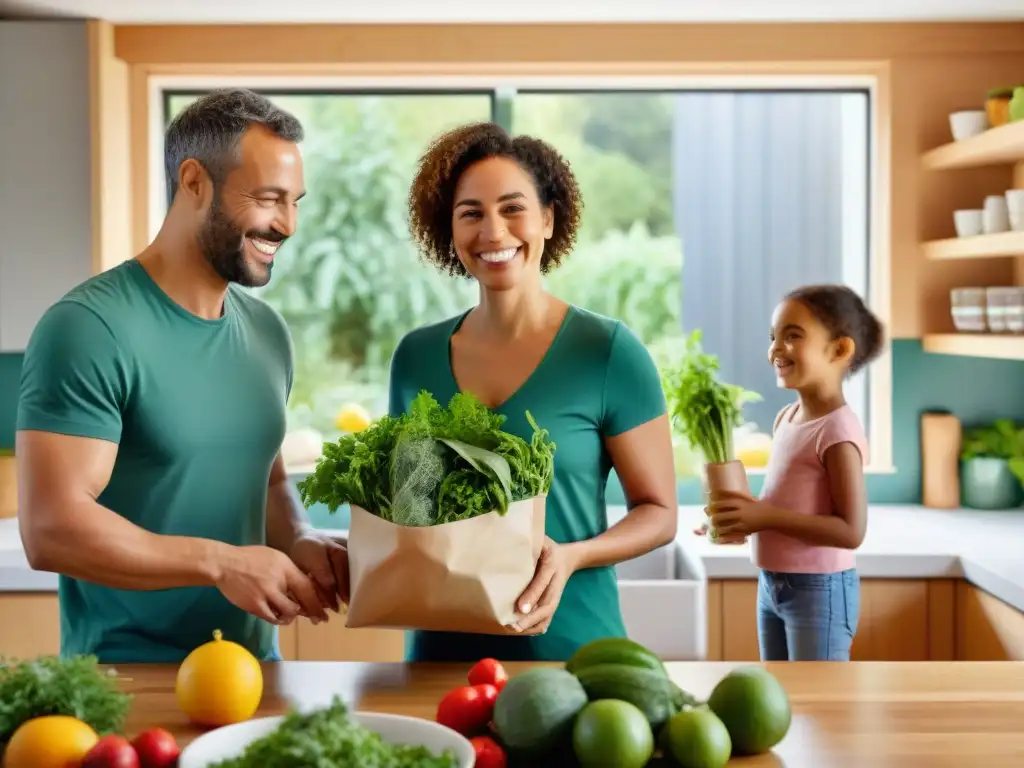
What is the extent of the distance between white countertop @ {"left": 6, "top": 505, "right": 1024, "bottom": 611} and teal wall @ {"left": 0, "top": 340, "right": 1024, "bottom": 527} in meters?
0.37

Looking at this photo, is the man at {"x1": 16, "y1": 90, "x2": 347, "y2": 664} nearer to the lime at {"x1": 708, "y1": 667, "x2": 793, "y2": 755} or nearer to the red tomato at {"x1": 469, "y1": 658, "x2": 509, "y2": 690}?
the red tomato at {"x1": 469, "y1": 658, "x2": 509, "y2": 690}

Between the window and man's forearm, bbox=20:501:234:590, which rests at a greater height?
the window

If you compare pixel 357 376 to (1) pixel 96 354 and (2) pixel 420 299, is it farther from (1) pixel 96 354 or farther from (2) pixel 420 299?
(1) pixel 96 354

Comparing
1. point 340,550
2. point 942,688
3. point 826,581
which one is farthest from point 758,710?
point 826,581

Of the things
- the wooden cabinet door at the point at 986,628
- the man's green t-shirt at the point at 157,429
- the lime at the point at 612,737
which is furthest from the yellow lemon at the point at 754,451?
the lime at the point at 612,737

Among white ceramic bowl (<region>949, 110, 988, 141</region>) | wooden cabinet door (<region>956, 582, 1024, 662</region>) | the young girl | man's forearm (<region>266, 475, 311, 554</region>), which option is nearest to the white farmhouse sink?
the young girl

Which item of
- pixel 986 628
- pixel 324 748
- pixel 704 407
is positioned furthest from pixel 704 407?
pixel 324 748

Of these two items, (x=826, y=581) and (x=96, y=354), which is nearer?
(x=96, y=354)

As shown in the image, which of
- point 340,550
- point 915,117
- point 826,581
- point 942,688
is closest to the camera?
point 942,688

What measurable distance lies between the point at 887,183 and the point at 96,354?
8.22 feet

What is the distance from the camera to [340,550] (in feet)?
5.58

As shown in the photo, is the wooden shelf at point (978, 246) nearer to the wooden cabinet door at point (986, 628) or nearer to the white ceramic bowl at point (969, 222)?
the white ceramic bowl at point (969, 222)

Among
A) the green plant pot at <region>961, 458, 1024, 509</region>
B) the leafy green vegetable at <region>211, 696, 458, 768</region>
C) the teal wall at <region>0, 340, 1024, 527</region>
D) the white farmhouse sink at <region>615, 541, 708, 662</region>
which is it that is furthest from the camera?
the teal wall at <region>0, 340, 1024, 527</region>

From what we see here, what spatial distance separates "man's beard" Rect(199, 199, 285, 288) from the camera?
1758mm
